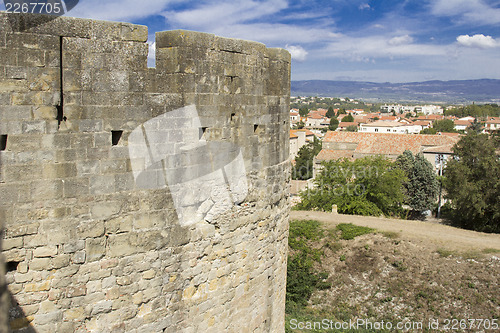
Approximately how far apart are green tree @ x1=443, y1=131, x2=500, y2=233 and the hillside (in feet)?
26.5

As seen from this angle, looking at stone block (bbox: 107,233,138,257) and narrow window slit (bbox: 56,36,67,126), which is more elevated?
narrow window slit (bbox: 56,36,67,126)

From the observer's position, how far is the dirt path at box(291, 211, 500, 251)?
19.8 m

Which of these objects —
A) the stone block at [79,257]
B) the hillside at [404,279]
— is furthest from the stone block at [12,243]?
the hillside at [404,279]

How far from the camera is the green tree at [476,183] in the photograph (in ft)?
95.1

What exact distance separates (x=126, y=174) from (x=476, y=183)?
98.5 feet

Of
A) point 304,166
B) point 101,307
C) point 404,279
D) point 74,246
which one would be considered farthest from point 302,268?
point 304,166

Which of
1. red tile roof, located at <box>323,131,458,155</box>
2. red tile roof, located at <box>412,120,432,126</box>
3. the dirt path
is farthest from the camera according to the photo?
red tile roof, located at <box>412,120,432,126</box>

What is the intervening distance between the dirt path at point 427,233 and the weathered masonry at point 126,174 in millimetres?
16334

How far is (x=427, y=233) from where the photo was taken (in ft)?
70.7

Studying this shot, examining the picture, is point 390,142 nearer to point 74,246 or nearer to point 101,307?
point 101,307

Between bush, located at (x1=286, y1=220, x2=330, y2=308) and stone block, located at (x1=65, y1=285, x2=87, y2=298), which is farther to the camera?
bush, located at (x1=286, y1=220, x2=330, y2=308)

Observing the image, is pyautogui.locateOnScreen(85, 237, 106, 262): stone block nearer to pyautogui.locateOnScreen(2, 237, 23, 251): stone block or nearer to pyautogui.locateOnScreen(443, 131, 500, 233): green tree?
pyautogui.locateOnScreen(2, 237, 23, 251): stone block

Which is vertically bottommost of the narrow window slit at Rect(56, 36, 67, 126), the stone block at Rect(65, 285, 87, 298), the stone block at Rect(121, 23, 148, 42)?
the stone block at Rect(65, 285, 87, 298)

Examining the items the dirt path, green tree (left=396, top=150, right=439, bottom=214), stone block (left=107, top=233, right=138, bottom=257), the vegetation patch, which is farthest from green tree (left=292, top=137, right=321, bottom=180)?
stone block (left=107, top=233, right=138, bottom=257)
